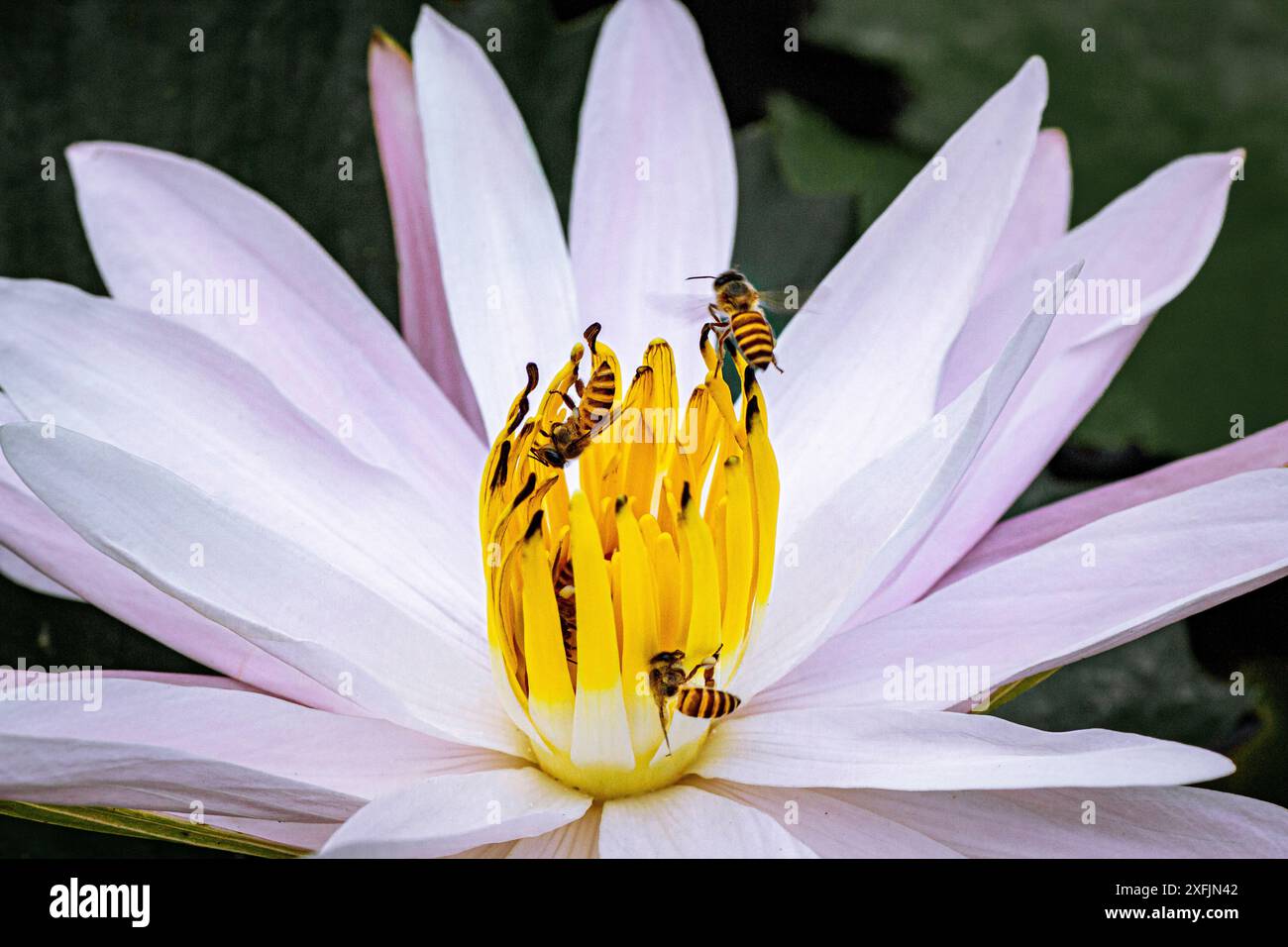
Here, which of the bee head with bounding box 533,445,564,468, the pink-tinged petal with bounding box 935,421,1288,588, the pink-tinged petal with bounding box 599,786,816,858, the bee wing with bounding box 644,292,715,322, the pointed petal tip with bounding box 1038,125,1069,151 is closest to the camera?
the pink-tinged petal with bounding box 599,786,816,858

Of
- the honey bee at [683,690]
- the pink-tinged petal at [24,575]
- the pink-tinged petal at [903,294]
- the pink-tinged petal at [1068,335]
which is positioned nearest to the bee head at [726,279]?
the pink-tinged petal at [903,294]

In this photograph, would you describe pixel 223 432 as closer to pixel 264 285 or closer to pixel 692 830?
pixel 264 285

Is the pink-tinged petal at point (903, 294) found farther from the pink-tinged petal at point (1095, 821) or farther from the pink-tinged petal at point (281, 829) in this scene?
the pink-tinged petal at point (281, 829)

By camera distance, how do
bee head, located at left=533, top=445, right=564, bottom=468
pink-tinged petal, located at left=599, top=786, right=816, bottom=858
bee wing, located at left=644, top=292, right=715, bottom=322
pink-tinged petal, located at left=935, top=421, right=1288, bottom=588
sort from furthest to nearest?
bee wing, located at left=644, top=292, right=715, bottom=322
pink-tinged petal, located at left=935, top=421, right=1288, bottom=588
bee head, located at left=533, top=445, right=564, bottom=468
pink-tinged petal, located at left=599, top=786, right=816, bottom=858

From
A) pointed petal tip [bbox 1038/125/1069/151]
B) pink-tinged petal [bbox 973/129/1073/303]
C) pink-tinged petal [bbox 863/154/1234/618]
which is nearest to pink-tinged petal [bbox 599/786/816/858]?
pink-tinged petal [bbox 863/154/1234/618]

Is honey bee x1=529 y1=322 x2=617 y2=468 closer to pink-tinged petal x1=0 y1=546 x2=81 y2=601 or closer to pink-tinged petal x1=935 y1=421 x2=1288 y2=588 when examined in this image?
pink-tinged petal x1=935 y1=421 x2=1288 y2=588

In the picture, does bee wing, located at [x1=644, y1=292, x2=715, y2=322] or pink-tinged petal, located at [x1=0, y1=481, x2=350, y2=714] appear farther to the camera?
bee wing, located at [x1=644, y1=292, x2=715, y2=322]

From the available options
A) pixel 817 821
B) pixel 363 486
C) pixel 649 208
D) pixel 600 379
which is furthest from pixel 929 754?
pixel 649 208
